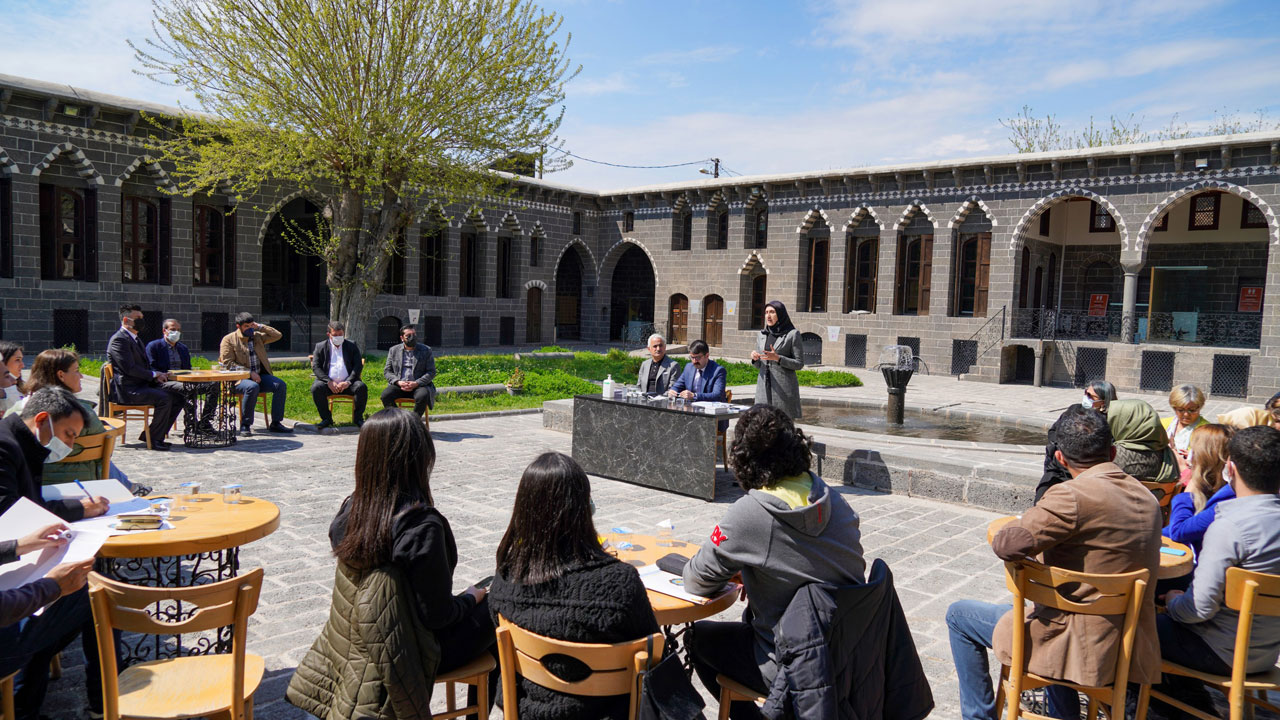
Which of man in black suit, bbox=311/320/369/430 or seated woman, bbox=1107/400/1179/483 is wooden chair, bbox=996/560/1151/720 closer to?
seated woman, bbox=1107/400/1179/483

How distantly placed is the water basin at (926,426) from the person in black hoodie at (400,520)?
28.4 ft

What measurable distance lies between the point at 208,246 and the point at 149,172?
2237 millimetres

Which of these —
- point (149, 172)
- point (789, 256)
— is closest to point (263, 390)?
point (149, 172)

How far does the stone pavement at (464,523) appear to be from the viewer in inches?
167

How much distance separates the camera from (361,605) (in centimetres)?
275

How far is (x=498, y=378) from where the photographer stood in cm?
1530

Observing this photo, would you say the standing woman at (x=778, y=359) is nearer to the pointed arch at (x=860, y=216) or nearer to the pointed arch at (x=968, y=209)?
the pointed arch at (x=968, y=209)

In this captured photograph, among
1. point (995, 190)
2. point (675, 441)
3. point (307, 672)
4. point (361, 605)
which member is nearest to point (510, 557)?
point (361, 605)

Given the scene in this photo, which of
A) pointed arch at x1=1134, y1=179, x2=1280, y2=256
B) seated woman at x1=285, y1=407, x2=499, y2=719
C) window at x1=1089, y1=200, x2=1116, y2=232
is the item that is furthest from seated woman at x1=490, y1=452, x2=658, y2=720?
window at x1=1089, y1=200, x2=1116, y2=232

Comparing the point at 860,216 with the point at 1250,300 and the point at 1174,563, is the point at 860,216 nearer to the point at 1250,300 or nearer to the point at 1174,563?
the point at 1250,300

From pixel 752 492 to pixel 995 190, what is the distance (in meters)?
21.6

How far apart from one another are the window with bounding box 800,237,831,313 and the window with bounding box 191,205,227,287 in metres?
16.5

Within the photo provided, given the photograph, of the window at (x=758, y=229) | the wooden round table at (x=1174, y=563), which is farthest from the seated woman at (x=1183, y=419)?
the window at (x=758, y=229)

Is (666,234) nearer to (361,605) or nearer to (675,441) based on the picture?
(675,441)
